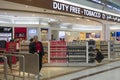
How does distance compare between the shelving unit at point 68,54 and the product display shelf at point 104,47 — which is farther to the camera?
the product display shelf at point 104,47

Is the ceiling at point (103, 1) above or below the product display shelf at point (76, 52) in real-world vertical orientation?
above

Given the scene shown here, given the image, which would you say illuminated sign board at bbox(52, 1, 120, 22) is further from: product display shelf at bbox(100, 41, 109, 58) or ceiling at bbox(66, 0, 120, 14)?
product display shelf at bbox(100, 41, 109, 58)

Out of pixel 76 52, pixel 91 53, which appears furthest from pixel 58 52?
pixel 91 53

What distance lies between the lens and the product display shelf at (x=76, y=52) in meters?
12.4

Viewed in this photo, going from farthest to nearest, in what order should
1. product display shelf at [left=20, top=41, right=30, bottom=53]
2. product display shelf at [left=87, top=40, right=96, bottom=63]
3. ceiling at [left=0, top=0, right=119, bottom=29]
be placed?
product display shelf at [left=87, top=40, right=96, bottom=63], product display shelf at [left=20, top=41, right=30, bottom=53], ceiling at [left=0, top=0, right=119, bottom=29]

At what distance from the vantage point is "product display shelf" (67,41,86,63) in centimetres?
1242

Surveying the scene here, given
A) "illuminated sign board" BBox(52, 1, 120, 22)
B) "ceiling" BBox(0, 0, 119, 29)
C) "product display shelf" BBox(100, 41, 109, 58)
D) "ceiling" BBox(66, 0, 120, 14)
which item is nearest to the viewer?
"illuminated sign board" BBox(52, 1, 120, 22)

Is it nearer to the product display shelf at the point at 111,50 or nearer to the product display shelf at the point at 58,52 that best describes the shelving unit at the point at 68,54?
the product display shelf at the point at 58,52

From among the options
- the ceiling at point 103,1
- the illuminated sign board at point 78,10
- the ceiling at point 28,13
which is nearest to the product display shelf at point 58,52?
the ceiling at point 28,13

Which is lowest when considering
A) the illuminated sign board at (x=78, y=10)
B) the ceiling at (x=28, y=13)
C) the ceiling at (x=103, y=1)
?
the illuminated sign board at (x=78, y=10)

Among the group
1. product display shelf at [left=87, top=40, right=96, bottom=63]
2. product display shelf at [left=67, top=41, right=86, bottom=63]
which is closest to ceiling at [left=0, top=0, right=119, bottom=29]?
product display shelf at [left=67, top=41, right=86, bottom=63]

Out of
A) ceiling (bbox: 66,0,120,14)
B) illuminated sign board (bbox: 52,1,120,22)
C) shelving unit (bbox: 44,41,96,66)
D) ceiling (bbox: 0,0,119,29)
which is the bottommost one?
shelving unit (bbox: 44,41,96,66)

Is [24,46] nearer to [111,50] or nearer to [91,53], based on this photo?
[91,53]

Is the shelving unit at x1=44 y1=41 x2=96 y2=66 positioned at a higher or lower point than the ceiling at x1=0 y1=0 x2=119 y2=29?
lower
